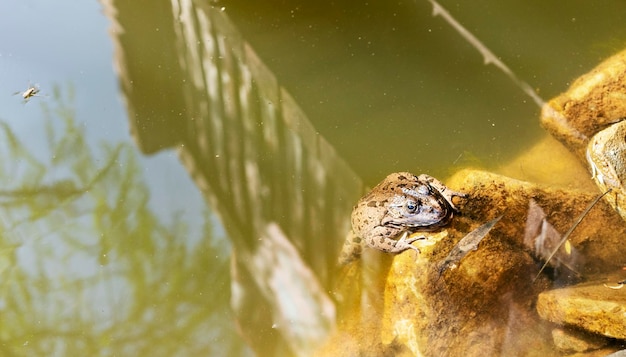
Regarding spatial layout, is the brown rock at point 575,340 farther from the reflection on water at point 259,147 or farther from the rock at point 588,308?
the reflection on water at point 259,147

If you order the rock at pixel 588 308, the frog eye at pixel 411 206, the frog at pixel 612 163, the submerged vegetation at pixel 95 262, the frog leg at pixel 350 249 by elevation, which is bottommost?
the submerged vegetation at pixel 95 262

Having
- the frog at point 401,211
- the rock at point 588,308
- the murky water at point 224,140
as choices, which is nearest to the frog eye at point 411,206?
the frog at point 401,211

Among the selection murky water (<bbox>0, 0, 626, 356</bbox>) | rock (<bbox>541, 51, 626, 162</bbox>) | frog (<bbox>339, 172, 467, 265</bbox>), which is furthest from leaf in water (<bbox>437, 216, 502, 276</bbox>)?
rock (<bbox>541, 51, 626, 162</bbox>)

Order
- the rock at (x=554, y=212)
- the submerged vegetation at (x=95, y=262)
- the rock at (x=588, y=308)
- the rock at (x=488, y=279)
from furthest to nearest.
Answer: the submerged vegetation at (x=95, y=262) → the rock at (x=554, y=212) → the rock at (x=488, y=279) → the rock at (x=588, y=308)

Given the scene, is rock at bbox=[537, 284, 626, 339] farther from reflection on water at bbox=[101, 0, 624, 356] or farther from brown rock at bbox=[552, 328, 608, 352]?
reflection on water at bbox=[101, 0, 624, 356]

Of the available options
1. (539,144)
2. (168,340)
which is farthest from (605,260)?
(168,340)

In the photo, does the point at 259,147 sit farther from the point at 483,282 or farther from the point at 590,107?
the point at 590,107

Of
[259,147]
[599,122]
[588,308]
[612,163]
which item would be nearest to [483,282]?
[588,308]
